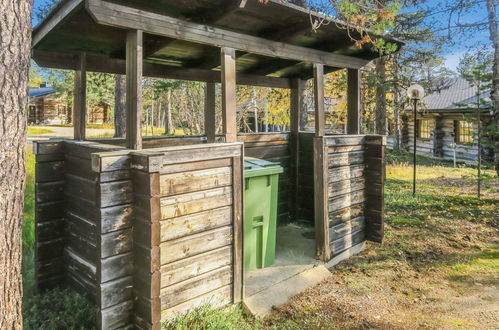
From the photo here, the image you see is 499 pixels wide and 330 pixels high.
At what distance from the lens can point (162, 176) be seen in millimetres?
2711

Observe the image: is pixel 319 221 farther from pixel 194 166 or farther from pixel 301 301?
pixel 194 166

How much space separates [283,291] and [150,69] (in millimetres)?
3321

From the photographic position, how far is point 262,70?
566 centimetres

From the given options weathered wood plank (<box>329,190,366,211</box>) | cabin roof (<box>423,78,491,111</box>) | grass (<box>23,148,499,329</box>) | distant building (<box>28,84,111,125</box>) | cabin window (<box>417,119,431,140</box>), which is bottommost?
grass (<box>23,148,499,329</box>)

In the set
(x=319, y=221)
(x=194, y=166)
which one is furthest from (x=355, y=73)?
(x=194, y=166)

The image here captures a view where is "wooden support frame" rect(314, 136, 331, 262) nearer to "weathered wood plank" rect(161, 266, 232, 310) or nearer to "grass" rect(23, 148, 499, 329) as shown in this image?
"grass" rect(23, 148, 499, 329)

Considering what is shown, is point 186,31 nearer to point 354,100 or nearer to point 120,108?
point 354,100

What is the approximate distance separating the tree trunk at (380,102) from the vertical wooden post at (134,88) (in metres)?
9.00

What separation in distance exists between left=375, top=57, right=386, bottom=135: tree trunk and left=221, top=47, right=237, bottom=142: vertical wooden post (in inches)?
319

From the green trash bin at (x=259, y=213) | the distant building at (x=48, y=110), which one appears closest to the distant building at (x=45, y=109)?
the distant building at (x=48, y=110)

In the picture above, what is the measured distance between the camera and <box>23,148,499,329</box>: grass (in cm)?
305

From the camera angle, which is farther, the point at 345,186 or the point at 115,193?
the point at 345,186

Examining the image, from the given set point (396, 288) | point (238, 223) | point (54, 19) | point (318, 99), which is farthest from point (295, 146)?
point (54, 19)

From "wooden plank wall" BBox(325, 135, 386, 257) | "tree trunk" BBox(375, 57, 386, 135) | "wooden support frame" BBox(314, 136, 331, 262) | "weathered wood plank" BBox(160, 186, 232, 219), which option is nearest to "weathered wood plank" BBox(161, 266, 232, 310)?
"weathered wood plank" BBox(160, 186, 232, 219)
